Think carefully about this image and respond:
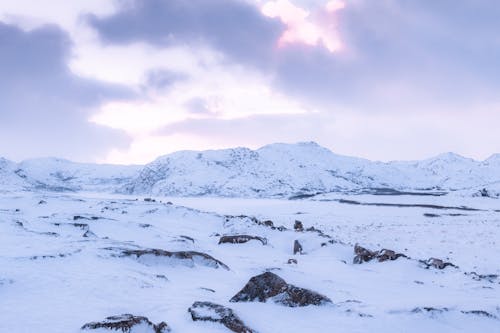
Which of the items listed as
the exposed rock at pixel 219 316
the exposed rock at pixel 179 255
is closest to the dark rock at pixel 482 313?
the exposed rock at pixel 219 316

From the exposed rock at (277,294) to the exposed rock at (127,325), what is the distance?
3.25 metres

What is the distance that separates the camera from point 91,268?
512 inches

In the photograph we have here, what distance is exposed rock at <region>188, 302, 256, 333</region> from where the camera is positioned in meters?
9.06

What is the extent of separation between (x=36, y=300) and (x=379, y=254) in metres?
14.2

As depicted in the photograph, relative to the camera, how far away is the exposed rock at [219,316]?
9062mm

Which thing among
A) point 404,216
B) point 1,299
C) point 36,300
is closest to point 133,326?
point 36,300

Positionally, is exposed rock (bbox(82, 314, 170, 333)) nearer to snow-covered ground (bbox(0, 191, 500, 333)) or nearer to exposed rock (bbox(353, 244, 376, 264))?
snow-covered ground (bbox(0, 191, 500, 333))

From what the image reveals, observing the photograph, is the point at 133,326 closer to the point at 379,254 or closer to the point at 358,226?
the point at 379,254

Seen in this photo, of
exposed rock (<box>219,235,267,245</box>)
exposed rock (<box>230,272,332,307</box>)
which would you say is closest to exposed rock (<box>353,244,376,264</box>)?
exposed rock (<box>219,235,267,245</box>)

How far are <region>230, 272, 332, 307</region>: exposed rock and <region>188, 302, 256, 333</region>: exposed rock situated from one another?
177cm

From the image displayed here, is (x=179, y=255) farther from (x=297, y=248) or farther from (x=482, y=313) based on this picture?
(x=297, y=248)

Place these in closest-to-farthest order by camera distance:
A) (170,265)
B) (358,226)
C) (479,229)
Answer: (170,265) < (479,229) < (358,226)

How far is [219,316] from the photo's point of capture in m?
9.34

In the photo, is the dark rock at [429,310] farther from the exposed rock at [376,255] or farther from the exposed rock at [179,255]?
the exposed rock at [376,255]
